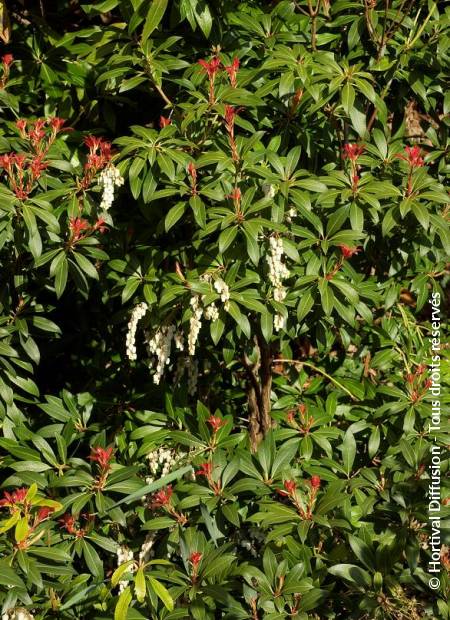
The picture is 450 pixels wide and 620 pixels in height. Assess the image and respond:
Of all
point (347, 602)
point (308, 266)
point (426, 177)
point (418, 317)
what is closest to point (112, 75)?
point (308, 266)

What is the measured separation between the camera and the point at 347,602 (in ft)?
10.9

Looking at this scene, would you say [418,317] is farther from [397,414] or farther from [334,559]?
[334,559]

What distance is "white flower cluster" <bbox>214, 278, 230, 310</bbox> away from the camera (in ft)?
10.6

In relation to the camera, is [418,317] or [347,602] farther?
[418,317]

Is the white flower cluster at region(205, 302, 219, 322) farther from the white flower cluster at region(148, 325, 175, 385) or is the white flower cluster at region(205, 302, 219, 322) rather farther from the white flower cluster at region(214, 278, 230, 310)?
the white flower cluster at region(148, 325, 175, 385)

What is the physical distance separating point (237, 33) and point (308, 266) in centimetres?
114

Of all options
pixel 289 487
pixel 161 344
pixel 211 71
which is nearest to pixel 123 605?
pixel 289 487

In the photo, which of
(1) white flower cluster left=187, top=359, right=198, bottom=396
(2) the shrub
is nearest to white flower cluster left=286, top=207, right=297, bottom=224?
(2) the shrub

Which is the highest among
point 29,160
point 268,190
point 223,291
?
point 29,160

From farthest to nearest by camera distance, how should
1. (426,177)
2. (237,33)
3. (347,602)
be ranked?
(237,33)
(426,177)
(347,602)

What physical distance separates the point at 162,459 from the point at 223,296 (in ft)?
2.70

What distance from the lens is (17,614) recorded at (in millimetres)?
3004

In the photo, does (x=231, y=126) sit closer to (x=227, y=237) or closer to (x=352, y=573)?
(x=227, y=237)

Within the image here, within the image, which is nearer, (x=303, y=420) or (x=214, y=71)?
(x=214, y=71)
